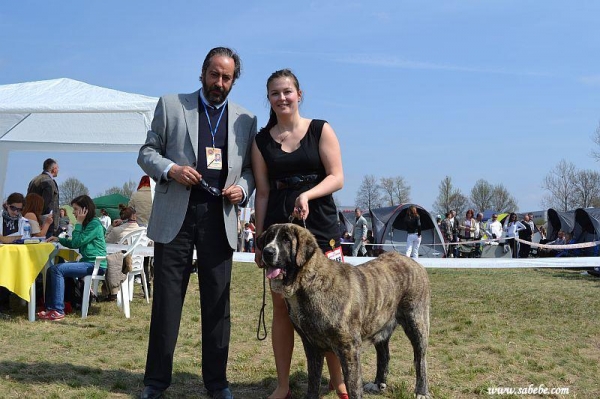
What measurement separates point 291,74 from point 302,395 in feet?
7.11

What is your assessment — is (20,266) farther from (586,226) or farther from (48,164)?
(586,226)

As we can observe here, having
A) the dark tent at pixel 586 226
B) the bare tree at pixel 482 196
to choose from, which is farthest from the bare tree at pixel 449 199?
the dark tent at pixel 586 226

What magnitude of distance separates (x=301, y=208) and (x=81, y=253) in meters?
5.04

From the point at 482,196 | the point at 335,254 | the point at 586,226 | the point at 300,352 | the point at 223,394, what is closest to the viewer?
the point at 335,254

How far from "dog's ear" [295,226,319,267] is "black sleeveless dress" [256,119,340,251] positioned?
37cm

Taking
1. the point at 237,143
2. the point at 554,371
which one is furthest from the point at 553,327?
the point at 237,143

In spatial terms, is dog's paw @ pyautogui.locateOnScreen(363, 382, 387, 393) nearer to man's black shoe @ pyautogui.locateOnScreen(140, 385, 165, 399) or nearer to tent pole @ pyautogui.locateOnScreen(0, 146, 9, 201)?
man's black shoe @ pyautogui.locateOnScreen(140, 385, 165, 399)

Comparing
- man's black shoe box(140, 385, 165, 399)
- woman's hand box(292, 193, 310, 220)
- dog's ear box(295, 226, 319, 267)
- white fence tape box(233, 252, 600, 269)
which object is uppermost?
woman's hand box(292, 193, 310, 220)

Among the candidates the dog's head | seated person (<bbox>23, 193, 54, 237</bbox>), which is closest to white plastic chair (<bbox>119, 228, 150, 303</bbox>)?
seated person (<bbox>23, 193, 54, 237</bbox>)

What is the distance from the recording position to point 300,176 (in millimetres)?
3695

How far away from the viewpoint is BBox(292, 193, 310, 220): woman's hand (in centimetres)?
351

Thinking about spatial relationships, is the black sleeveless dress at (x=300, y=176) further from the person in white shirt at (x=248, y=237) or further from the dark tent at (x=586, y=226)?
the person in white shirt at (x=248, y=237)

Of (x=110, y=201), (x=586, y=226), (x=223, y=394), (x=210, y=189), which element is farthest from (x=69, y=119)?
(x=110, y=201)

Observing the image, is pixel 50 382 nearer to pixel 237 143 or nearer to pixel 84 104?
pixel 237 143
